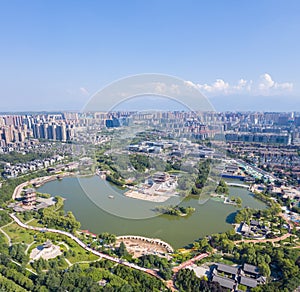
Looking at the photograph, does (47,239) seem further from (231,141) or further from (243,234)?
(231,141)

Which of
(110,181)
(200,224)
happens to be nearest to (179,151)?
(110,181)

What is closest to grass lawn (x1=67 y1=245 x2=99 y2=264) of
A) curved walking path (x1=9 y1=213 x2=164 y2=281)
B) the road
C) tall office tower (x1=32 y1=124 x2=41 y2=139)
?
curved walking path (x1=9 y1=213 x2=164 y2=281)

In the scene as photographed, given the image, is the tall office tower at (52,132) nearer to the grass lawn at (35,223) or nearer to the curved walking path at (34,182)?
the curved walking path at (34,182)

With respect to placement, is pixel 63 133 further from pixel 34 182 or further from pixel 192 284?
pixel 192 284

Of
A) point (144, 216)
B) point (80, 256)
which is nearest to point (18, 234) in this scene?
point (80, 256)

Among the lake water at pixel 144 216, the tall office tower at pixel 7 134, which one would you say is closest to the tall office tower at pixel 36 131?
the tall office tower at pixel 7 134

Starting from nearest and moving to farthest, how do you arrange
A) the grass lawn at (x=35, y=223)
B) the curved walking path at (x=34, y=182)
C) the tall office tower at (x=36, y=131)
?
the grass lawn at (x=35, y=223)
the curved walking path at (x=34, y=182)
the tall office tower at (x=36, y=131)

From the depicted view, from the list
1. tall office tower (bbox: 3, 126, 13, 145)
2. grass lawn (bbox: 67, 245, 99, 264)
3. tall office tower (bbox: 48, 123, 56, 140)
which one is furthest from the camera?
tall office tower (bbox: 48, 123, 56, 140)

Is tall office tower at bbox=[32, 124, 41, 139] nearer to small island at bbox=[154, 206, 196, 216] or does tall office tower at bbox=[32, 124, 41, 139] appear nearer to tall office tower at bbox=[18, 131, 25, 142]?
tall office tower at bbox=[18, 131, 25, 142]
